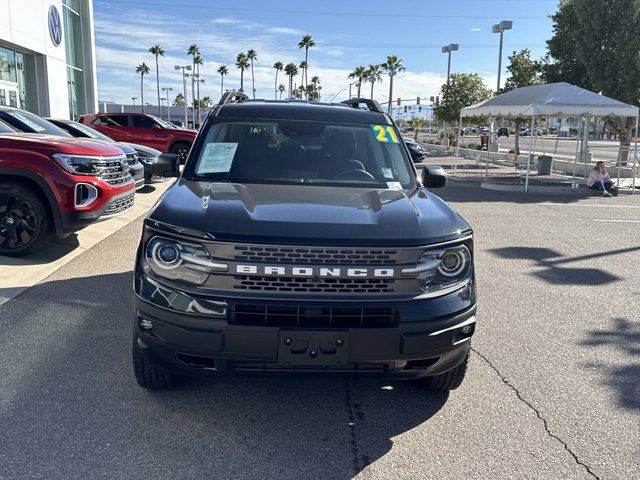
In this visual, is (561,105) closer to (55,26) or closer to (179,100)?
(55,26)

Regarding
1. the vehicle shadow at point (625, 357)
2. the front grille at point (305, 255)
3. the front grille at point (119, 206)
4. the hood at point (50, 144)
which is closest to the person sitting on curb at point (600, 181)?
the vehicle shadow at point (625, 357)

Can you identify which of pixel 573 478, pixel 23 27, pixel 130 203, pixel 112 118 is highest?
pixel 23 27

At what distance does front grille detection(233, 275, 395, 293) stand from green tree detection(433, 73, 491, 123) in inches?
1375

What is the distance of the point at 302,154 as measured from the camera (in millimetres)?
4297

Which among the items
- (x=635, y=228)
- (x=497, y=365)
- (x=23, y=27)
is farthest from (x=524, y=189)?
Result: (x=23, y=27)

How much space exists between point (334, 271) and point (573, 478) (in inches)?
62.3

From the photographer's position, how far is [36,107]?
2266cm

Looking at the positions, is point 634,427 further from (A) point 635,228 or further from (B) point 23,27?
(B) point 23,27

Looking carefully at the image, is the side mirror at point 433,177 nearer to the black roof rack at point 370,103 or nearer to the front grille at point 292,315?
the black roof rack at point 370,103

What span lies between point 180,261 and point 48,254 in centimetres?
493

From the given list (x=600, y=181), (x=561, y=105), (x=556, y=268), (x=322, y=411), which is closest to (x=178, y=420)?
(x=322, y=411)

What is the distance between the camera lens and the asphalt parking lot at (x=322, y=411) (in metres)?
2.90

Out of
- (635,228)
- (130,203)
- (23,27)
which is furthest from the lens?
(23,27)

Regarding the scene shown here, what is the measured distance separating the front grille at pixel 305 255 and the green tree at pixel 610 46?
2007cm
